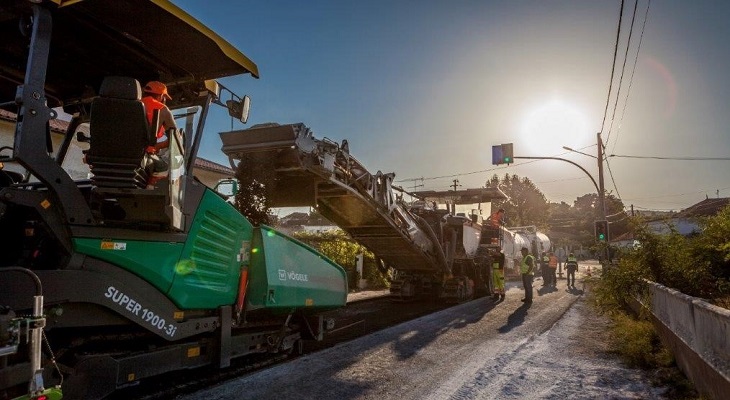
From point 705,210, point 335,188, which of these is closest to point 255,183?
point 335,188

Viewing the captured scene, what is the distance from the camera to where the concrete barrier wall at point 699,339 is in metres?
3.46

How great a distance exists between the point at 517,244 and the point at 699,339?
79.1 ft

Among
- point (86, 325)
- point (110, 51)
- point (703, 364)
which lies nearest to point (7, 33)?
point (110, 51)

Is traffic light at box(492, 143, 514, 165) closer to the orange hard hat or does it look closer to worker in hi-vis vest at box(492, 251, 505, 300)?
worker in hi-vis vest at box(492, 251, 505, 300)

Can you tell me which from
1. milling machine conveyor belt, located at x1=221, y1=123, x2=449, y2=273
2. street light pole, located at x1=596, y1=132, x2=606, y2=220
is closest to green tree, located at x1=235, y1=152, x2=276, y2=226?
milling machine conveyor belt, located at x1=221, y1=123, x2=449, y2=273

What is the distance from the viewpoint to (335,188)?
7785 millimetres

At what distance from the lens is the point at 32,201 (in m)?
2.99

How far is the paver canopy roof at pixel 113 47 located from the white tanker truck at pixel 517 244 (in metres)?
16.0

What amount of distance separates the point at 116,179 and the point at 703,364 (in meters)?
5.19

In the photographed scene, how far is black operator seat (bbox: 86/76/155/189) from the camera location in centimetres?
325

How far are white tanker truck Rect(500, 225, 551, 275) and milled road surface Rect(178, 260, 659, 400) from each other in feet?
37.4

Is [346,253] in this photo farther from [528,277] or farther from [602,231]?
[602,231]

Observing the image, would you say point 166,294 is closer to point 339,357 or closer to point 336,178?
point 339,357

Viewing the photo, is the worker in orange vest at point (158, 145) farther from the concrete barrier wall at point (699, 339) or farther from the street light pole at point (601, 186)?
the street light pole at point (601, 186)
